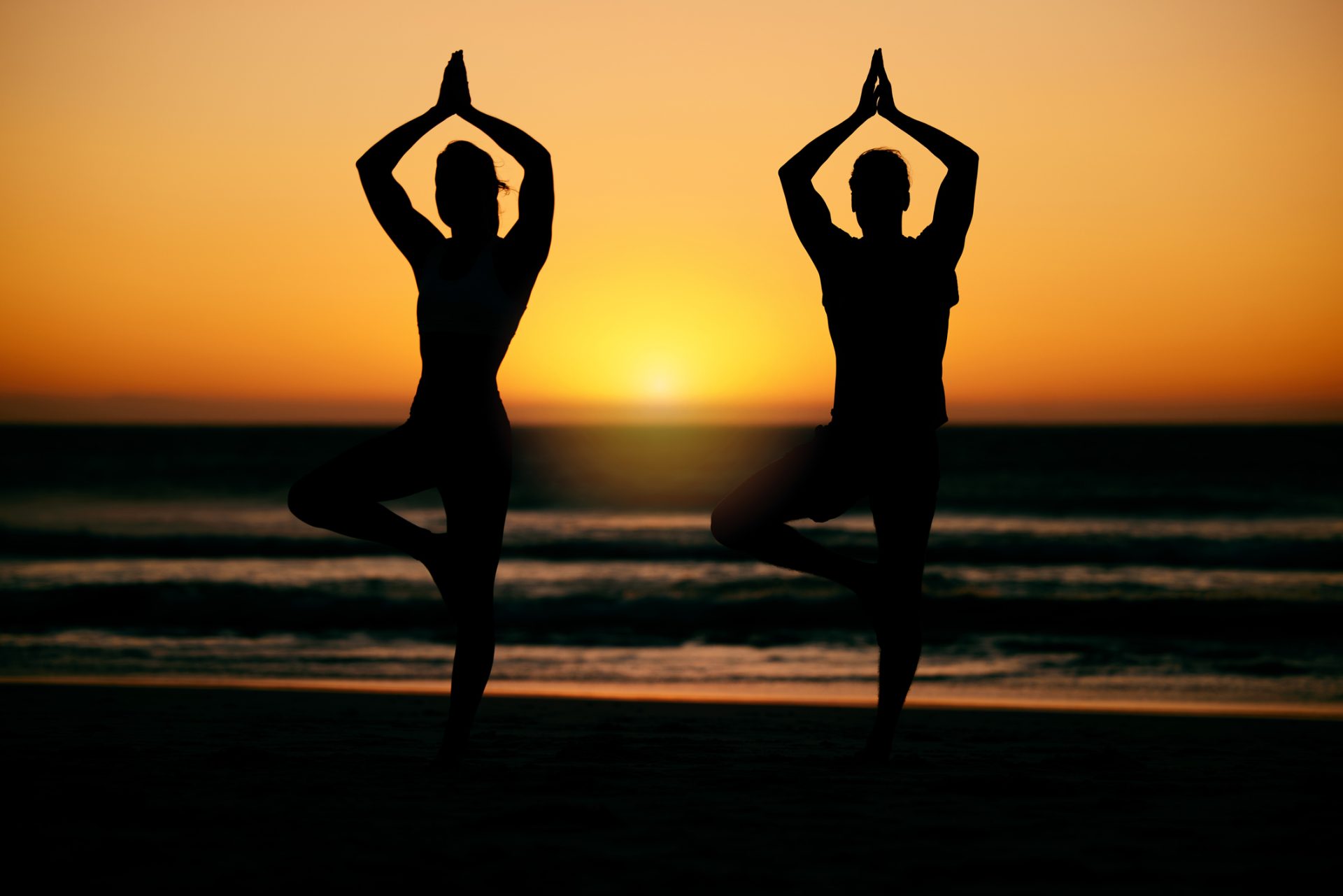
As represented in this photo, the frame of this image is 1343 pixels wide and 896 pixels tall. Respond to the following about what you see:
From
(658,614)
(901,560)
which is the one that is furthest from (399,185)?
(658,614)

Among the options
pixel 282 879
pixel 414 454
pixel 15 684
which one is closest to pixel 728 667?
pixel 15 684

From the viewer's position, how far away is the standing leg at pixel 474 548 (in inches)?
149

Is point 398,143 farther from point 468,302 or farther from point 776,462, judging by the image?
point 776,462

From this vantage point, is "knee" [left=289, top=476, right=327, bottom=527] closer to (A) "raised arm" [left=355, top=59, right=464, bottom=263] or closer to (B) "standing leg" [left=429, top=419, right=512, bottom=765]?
(B) "standing leg" [left=429, top=419, right=512, bottom=765]

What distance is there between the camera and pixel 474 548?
3.81 m

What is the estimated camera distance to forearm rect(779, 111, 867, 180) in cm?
391

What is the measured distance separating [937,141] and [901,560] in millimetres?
1406

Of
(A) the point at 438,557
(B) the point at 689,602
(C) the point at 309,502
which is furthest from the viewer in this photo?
(B) the point at 689,602

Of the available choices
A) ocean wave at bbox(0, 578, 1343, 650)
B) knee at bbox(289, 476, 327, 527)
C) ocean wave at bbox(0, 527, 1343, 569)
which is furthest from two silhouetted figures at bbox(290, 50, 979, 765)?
ocean wave at bbox(0, 527, 1343, 569)

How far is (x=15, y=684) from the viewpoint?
27.3ft

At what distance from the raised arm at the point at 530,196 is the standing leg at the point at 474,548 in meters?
0.57

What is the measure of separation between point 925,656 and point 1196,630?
3901 millimetres

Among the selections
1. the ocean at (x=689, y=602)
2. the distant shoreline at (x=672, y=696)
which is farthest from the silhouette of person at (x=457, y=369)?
the distant shoreline at (x=672, y=696)

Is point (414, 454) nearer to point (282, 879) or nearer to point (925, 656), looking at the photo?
point (282, 879)
